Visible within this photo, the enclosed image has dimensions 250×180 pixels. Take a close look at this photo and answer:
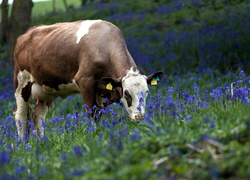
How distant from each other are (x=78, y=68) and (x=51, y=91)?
3.93 feet

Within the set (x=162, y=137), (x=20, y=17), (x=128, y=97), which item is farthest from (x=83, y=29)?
(x=20, y=17)

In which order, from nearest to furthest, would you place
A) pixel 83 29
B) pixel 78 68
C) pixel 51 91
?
pixel 78 68, pixel 83 29, pixel 51 91

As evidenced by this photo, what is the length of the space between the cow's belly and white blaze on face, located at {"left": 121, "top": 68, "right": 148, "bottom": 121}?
1.37m

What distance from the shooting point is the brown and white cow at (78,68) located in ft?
23.8

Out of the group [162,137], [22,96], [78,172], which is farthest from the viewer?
[22,96]

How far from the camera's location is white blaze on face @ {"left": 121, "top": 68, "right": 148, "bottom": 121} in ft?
23.0

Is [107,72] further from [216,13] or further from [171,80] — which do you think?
[216,13]

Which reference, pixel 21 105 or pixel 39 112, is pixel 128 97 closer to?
pixel 39 112

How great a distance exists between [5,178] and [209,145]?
181cm

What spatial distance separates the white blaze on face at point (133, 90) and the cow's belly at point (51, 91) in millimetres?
1366

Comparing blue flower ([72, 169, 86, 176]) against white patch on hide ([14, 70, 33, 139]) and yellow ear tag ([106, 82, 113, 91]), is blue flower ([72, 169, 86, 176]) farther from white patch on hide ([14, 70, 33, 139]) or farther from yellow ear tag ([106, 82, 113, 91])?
white patch on hide ([14, 70, 33, 139])

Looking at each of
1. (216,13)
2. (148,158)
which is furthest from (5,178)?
(216,13)

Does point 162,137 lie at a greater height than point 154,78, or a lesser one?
greater

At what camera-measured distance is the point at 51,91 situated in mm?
9102
